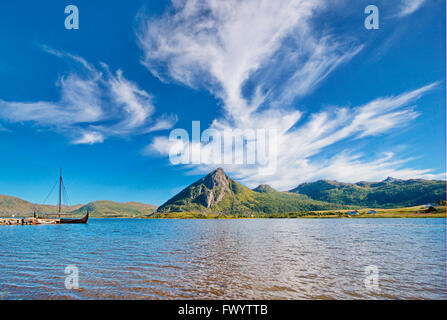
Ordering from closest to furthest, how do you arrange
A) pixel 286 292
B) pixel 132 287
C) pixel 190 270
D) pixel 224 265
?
1. pixel 286 292
2. pixel 132 287
3. pixel 190 270
4. pixel 224 265

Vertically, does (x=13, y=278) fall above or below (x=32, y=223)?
above

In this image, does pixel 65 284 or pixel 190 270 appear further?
pixel 190 270

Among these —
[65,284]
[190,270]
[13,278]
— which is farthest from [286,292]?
[13,278]

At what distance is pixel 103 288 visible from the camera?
1886 centimetres
